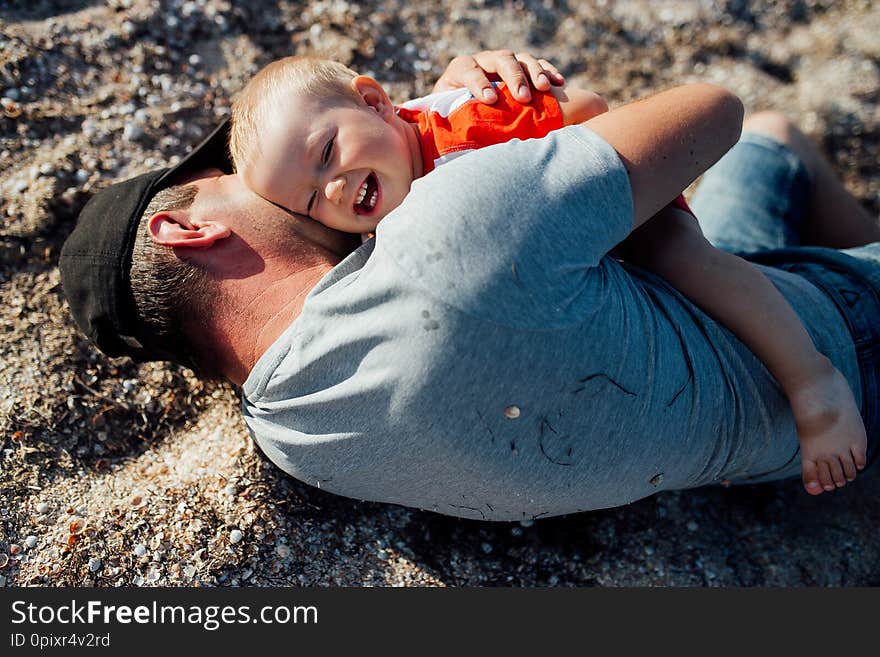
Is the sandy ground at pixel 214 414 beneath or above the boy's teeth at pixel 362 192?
beneath

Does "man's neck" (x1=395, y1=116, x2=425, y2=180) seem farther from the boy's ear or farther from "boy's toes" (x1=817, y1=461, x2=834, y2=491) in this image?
"boy's toes" (x1=817, y1=461, x2=834, y2=491)

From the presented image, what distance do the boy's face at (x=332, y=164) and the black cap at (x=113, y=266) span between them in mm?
257

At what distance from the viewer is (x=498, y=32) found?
3.41 meters

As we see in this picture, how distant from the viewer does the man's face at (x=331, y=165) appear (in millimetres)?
1857

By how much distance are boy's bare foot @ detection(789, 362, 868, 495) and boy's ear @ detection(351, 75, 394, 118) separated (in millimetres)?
1203

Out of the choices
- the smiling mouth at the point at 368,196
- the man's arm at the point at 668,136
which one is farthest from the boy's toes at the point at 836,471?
the smiling mouth at the point at 368,196

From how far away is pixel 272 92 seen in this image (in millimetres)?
1924

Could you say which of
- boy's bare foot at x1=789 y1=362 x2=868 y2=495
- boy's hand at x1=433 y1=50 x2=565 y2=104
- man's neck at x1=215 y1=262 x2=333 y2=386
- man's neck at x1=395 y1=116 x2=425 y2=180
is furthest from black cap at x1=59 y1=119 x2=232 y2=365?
boy's bare foot at x1=789 y1=362 x2=868 y2=495

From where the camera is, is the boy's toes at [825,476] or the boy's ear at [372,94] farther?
the boy's ear at [372,94]

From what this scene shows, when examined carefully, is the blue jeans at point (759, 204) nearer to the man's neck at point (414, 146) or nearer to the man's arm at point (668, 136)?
the man's arm at point (668, 136)

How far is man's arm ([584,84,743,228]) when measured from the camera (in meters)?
1.64

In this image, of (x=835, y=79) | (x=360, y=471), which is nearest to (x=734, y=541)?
(x=360, y=471)

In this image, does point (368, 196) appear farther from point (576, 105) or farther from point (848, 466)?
Result: point (848, 466)

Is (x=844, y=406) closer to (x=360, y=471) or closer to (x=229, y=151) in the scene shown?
(x=360, y=471)
